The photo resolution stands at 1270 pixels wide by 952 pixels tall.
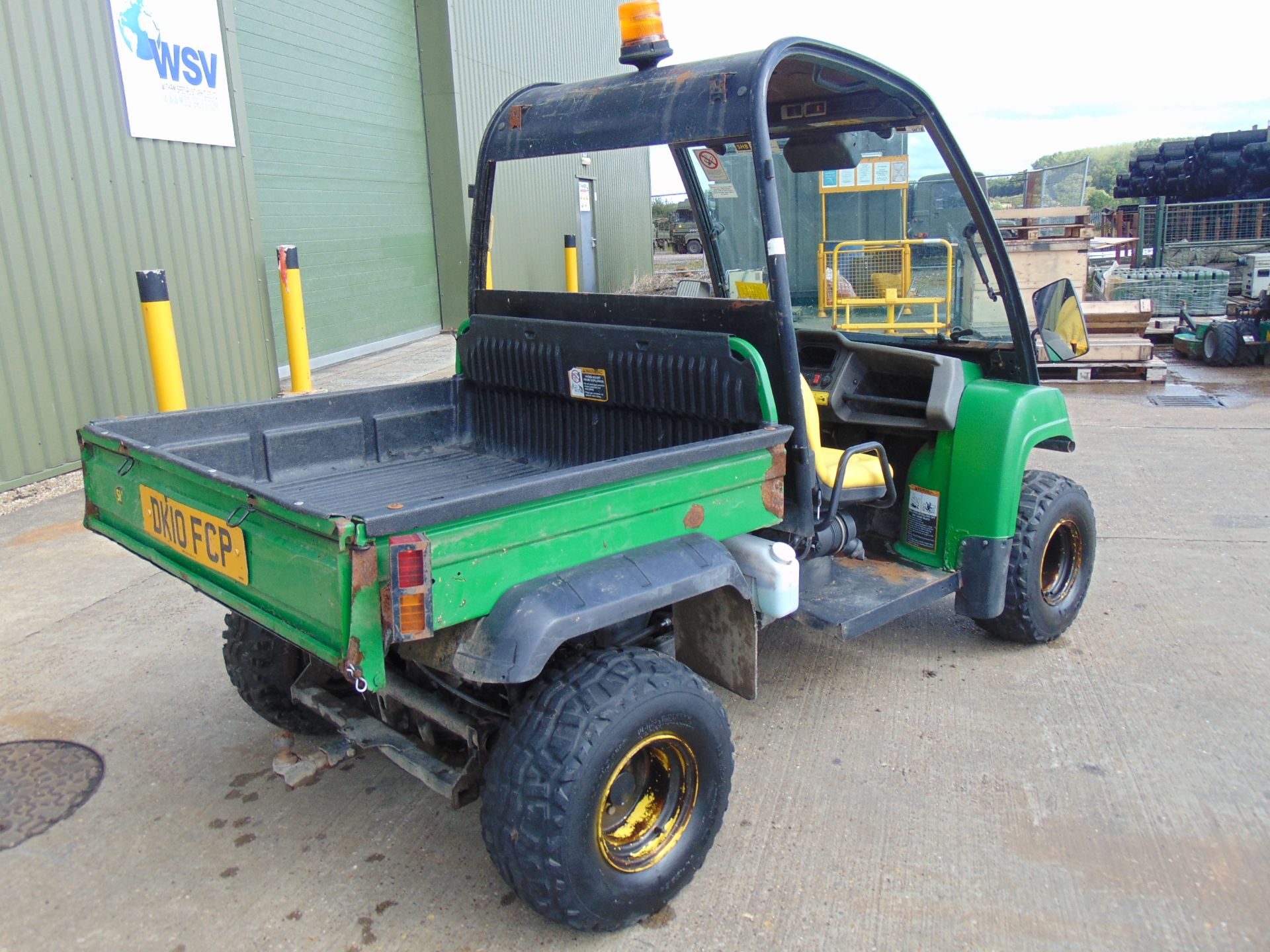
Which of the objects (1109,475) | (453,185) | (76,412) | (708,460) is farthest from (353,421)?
(453,185)

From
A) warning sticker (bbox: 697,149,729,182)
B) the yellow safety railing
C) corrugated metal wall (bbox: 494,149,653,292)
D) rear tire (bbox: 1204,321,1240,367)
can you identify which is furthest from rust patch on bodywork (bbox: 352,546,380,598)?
rear tire (bbox: 1204,321,1240,367)

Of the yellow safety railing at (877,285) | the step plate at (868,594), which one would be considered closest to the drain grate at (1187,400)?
the yellow safety railing at (877,285)

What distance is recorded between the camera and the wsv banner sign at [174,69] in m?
6.34

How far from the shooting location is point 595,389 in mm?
3496

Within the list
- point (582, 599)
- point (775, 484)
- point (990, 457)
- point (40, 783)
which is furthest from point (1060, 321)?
point (40, 783)

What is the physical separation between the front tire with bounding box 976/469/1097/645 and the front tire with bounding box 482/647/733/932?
1.67 meters

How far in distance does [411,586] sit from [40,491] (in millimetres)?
4922

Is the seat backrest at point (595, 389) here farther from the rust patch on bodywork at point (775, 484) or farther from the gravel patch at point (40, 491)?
the gravel patch at point (40, 491)

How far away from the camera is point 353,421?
3725 millimetres

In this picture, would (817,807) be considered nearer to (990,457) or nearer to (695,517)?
(695,517)

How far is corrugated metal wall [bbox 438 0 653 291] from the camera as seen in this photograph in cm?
1162

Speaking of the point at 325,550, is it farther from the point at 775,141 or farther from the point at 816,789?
the point at 775,141

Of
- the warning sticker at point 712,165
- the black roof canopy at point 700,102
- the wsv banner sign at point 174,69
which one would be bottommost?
the warning sticker at point 712,165

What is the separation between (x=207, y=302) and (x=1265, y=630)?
6.76 meters
